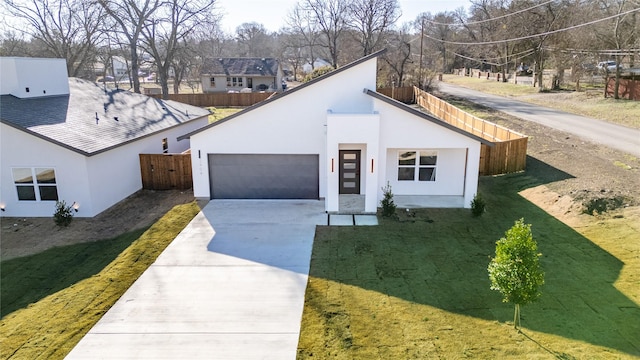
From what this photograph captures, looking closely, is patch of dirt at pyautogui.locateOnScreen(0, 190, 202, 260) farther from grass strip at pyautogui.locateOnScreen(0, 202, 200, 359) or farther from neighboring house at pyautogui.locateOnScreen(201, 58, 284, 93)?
neighboring house at pyautogui.locateOnScreen(201, 58, 284, 93)

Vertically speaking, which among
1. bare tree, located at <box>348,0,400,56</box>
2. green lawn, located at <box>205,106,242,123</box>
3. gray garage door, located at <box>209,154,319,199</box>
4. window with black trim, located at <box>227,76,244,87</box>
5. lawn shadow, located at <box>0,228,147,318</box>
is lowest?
lawn shadow, located at <box>0,228,147,318</box>

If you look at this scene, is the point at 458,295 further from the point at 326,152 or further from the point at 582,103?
the point at 582,103

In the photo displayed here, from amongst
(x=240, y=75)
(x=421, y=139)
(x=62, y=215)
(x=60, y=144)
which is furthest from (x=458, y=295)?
(x=240, y=75)

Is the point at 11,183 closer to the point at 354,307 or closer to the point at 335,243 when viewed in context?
the point at 335,243

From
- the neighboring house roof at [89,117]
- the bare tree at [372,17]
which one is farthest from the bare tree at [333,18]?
the neighboring house roof at [89,117]

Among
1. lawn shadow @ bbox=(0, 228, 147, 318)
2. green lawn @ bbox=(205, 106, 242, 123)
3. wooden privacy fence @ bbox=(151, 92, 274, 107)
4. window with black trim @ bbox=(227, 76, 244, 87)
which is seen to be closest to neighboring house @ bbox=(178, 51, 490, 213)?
A: lawn shadow @ bbox=(0, 228, 147, 318)

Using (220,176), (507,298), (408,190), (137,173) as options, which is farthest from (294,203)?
(507,298)
